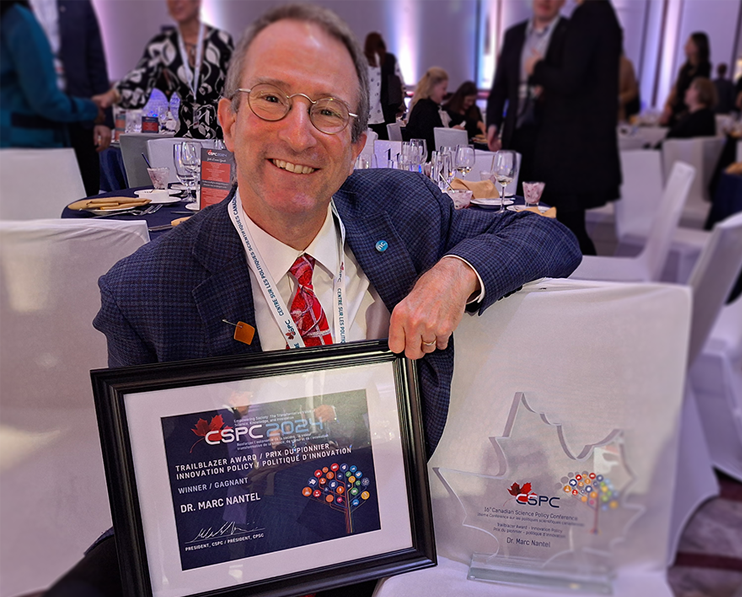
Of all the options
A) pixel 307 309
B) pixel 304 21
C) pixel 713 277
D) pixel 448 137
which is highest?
pixel 304 21

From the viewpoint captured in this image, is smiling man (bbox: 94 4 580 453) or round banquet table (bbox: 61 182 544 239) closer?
smiling man (bbox: 94 4 580 453)

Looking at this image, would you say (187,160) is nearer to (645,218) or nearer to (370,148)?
(370,148)

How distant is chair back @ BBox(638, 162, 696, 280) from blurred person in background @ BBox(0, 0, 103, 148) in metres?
1.17

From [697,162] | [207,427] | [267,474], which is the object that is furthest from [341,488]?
[697,162]

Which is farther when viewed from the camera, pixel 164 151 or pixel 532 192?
pixel 532 192

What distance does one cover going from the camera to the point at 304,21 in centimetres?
107

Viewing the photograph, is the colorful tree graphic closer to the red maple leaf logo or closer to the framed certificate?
the framed certificate

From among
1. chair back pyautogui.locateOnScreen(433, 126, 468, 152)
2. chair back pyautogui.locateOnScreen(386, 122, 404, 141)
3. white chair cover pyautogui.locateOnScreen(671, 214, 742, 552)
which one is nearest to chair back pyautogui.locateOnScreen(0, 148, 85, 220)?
chair back pyautogui.locateOnScreen(386, 122, 404, 141)

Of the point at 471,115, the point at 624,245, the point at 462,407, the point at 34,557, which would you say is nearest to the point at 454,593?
the point at 462,407

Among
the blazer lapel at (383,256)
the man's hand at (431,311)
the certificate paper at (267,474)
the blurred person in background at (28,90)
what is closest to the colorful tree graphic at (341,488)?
the certificate paper at (267,474)

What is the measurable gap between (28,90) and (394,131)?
0.85 meters

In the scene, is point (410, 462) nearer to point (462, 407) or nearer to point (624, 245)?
point (462, 407)

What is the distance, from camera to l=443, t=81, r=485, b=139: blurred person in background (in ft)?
5.14

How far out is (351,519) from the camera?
3.44 ft
